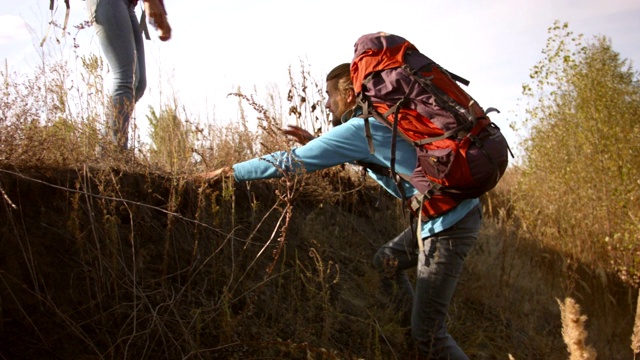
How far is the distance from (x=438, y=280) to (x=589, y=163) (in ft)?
19.7

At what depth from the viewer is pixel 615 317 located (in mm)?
7582

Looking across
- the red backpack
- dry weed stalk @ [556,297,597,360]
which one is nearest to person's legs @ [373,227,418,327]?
the red backpack

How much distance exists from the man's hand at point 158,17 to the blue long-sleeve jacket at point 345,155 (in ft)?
5.70

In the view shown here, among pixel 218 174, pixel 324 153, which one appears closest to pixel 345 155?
pixel 324 153

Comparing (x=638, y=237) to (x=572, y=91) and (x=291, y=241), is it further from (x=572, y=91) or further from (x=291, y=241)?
(x=291, y=241)

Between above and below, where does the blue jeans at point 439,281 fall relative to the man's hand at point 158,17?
below

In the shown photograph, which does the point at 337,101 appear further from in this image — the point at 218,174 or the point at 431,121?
the point at 218,174

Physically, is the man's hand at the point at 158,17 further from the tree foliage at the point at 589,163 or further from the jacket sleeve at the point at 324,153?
the tree foliage at the point at 589,163

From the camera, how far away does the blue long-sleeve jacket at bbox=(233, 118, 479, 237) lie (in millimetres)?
2850

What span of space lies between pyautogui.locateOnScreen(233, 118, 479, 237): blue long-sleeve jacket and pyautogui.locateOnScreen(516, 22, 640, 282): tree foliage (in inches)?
208

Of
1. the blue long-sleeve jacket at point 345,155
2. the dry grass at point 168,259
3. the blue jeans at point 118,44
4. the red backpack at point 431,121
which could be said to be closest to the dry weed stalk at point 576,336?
the dry grass at point 168,259

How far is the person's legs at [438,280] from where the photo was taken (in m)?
2.94

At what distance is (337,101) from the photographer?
3.24 m

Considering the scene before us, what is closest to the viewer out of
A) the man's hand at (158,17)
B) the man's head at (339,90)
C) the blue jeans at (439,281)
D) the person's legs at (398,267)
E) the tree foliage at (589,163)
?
the blue jeans at (439,281)
